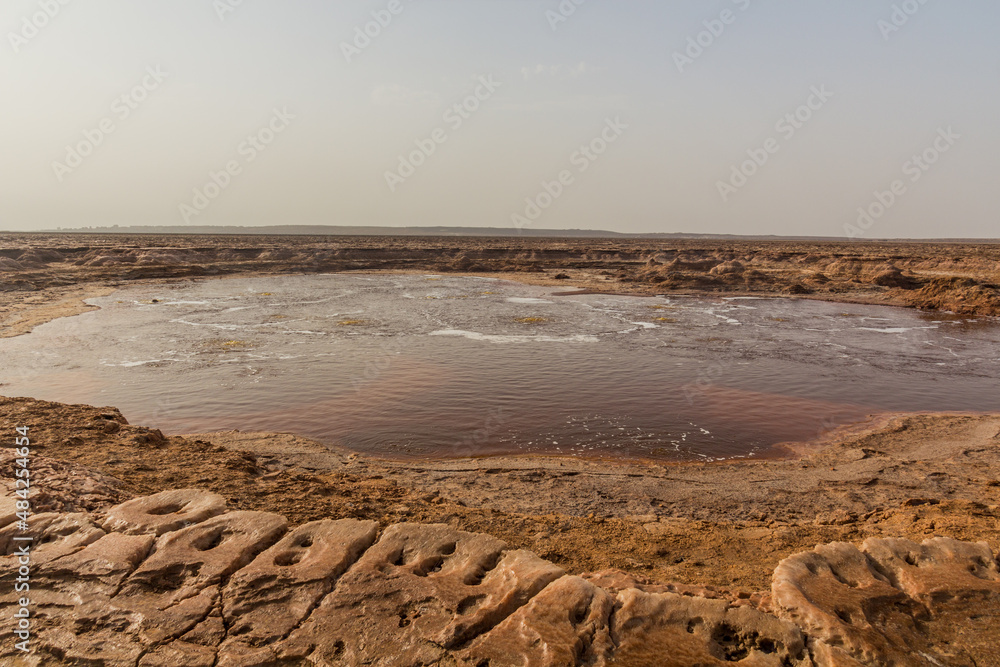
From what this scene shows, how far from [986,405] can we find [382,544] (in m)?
13.5

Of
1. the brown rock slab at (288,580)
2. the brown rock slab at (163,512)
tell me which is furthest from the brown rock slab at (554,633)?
the brown rock slab at (163,512)

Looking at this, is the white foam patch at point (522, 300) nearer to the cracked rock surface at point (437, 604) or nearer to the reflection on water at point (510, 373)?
the reflection on water at point (510, 373)

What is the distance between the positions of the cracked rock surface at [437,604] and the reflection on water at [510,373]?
4.05 meters

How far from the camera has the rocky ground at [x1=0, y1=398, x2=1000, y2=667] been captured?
339 cm

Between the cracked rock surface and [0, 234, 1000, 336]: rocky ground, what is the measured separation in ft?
60.0

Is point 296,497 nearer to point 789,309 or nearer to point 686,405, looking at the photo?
point 686,405

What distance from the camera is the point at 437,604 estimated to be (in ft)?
12.2

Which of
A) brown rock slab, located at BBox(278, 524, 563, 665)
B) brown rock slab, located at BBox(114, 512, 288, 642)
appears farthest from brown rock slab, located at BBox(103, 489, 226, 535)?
brown rock slab, located at BBox(278, 524, 563, 665)

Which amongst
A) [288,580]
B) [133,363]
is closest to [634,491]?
[288,580]

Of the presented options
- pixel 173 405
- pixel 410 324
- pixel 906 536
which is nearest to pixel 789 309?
pixel 410 324

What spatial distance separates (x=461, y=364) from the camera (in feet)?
46.3

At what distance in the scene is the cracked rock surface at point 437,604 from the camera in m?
3.33

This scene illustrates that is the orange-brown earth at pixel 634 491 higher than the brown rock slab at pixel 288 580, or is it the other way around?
the brown rock slab at pixel 288 580

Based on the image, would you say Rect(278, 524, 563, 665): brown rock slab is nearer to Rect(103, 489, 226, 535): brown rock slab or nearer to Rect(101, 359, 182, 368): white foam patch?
Rect(103, 489, 226, 535): brown rock slab
